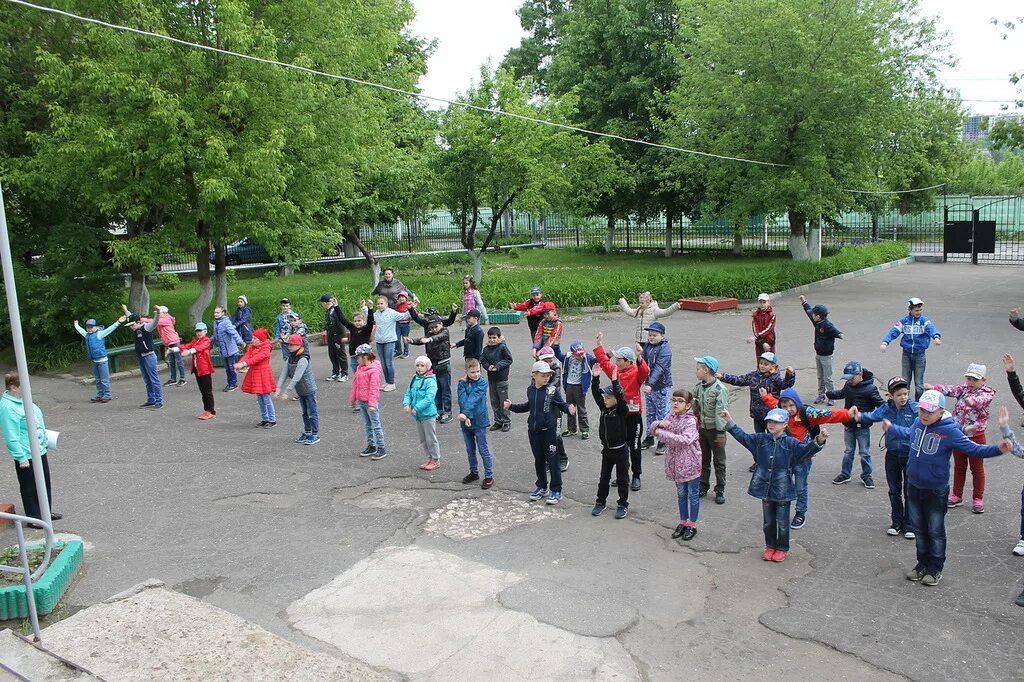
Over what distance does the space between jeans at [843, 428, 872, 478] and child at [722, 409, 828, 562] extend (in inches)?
82.0

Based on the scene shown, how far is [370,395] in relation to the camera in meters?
10.6

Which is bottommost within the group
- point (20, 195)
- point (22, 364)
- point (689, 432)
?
point (689, 432)

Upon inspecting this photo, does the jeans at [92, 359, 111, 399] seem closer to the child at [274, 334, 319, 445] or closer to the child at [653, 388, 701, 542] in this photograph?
the child at [274, 334, 319, 445]

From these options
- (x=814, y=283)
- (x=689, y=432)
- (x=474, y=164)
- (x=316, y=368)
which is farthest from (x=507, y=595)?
(x=814, y=283)

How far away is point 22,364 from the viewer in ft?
23.5

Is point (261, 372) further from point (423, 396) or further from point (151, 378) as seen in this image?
point (423, 396)

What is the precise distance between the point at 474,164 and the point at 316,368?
11.1 m

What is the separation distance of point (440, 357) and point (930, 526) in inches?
287

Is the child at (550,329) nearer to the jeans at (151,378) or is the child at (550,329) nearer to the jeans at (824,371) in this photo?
the jeans at (824,371)

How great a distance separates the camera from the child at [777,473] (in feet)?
24.3

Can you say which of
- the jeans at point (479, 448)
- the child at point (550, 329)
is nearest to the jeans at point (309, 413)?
the jeans at point (479, 448)

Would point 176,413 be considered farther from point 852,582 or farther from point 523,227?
point 523,227

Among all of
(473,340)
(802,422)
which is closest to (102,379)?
(473,340)

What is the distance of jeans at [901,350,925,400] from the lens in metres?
12.3
